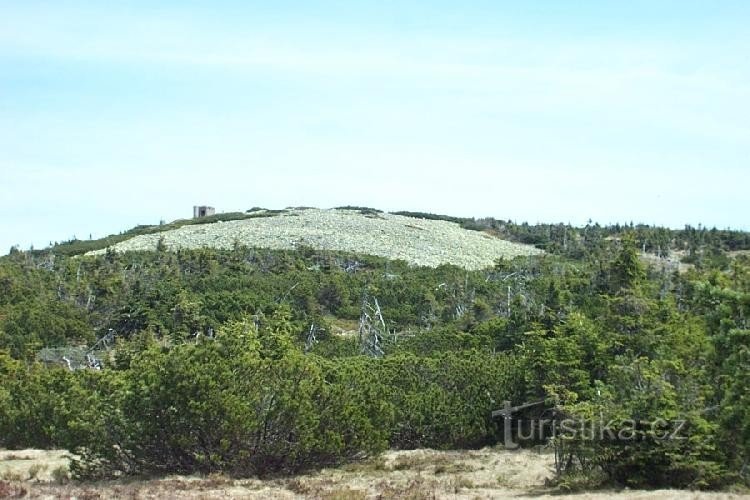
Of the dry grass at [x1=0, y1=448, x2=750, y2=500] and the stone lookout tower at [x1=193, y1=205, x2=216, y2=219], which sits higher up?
the stone lookout tower at [x1=193, y1=205, x2=216, y2=219]

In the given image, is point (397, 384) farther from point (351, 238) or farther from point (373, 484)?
point (351, 238)

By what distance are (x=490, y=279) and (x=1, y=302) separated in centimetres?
4567

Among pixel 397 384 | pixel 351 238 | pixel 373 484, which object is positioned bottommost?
pixel 373 484

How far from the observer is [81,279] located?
86.3m

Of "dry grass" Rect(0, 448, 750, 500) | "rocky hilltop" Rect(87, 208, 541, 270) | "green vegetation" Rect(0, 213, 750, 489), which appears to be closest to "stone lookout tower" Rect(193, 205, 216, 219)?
"rocky hilltop" Rect(87, 208, 541, 270)

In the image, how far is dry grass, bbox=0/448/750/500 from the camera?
72.0ft

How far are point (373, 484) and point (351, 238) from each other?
94682mm

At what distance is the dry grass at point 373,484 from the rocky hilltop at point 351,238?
76923mm

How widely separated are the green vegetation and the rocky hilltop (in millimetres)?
41733

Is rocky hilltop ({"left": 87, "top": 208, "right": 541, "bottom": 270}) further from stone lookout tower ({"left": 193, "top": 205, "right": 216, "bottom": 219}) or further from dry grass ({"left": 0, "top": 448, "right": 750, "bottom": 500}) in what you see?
dry grass ({"left": 0, "top": 448, "right": 750, "bottom": 500})

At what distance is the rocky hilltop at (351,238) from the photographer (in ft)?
373

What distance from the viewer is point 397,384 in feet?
127

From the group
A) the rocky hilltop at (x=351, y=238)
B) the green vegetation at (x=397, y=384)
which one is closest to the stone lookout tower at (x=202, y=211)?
the rocky hilltop at (x=351, y=238)

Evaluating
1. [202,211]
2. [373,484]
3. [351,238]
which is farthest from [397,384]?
[202,211]
